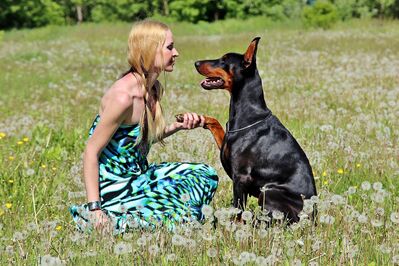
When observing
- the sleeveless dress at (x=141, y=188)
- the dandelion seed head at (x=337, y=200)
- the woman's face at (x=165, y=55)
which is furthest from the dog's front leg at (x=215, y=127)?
the dandelion seed head at (x=337, y=200)

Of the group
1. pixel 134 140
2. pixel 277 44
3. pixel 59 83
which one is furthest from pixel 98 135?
pixel 277 44

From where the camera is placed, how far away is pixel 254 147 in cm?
474

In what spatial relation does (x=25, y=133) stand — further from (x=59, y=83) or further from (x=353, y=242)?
(x=59, y=83)

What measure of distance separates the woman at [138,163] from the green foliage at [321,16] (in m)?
31.8

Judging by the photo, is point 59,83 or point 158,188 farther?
point 59,83

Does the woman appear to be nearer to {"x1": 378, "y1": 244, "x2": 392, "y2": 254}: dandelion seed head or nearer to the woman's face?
the woman's face

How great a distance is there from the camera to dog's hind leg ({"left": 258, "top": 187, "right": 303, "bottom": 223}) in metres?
4.42

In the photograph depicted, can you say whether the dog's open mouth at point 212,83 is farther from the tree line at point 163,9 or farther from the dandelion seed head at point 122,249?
the tree line at point 163,9

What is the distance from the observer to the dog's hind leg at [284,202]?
14.5ft

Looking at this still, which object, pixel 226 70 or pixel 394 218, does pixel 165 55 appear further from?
pixel 394 218

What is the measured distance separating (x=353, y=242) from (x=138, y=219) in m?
1.53

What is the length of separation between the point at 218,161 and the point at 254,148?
6.53 feet

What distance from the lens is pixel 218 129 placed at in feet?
16.9

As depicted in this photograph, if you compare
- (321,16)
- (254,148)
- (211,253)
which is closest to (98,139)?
(254,148)
